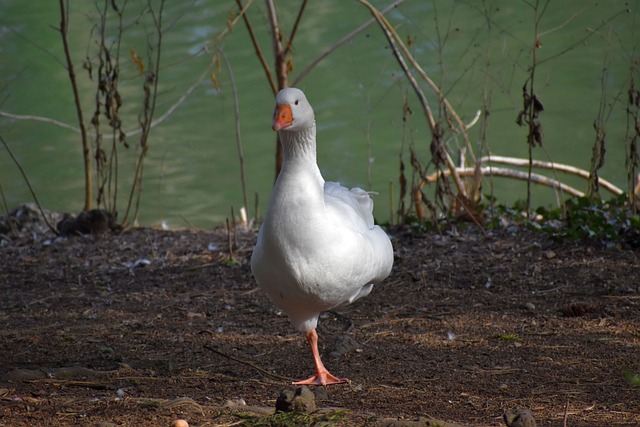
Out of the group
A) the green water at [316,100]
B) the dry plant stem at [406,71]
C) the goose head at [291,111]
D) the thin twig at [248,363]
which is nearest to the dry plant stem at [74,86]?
the dry plant stem at [406,71]

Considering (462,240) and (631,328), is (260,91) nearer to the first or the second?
(462,240)

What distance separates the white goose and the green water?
23.0ft

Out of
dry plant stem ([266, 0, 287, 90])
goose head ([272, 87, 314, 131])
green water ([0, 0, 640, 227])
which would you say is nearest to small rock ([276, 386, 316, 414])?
goose head ([272, 87, 314, 131])

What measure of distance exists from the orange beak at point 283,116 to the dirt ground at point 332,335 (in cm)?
122

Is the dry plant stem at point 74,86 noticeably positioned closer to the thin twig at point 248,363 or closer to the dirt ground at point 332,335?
the dirt ground at point 332,335

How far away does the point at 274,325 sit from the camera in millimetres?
5336

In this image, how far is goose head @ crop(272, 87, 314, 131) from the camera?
3938 mm

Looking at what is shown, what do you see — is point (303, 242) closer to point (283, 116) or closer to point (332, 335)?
point (283, 116)

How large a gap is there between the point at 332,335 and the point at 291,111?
165 centimetres

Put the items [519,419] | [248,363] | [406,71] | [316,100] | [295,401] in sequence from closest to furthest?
[519,419] < [295,401] < [248,363] < [406,71] < [316,100]

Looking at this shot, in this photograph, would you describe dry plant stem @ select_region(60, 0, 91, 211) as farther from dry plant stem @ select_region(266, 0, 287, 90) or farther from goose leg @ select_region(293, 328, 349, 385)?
goose leg @ select_region(293, 328, 349, 385)

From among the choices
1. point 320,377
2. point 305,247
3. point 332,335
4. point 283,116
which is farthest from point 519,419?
point 332,335

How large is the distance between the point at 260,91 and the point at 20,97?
13.0 ft

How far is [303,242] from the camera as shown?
3863mm
